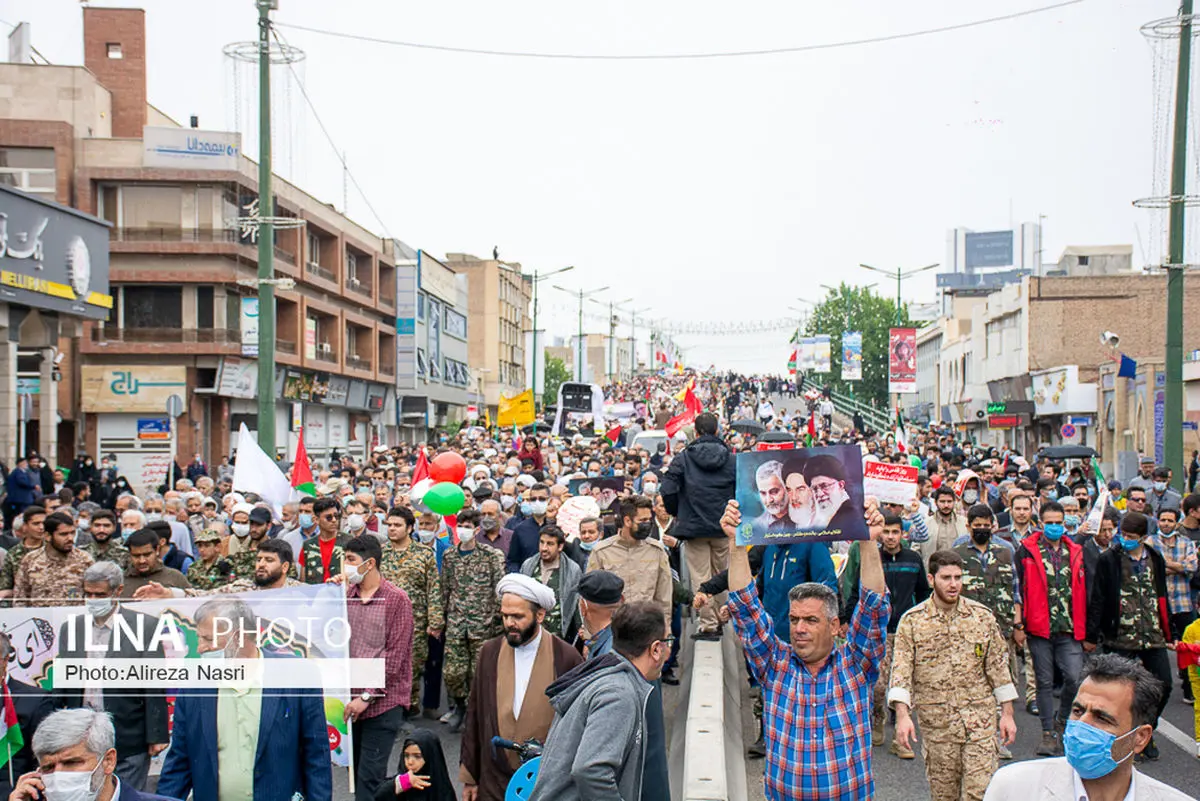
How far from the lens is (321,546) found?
10453 mm

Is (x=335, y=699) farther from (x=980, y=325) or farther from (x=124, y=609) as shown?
(x=980, y=325)

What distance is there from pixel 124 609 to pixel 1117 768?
471 cm

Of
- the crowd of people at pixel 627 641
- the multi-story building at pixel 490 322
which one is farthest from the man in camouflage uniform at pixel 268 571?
the multi-story building at pixel 490 322

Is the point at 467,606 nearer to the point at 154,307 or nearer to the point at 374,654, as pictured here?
the point at 374,654

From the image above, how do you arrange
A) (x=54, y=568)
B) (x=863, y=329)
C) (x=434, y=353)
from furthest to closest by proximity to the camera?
(x=863, y=329), (x=434, y=353), (x=54, y=568)

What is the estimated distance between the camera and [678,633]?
11.9 meters

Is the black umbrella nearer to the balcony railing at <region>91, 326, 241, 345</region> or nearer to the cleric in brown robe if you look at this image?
the balcony railing at <region>91, 326, 241, 345</region>

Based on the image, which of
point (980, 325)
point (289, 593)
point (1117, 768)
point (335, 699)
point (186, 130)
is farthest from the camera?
point (980, 325)

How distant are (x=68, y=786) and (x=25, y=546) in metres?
6.52

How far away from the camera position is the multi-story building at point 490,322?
8712cm

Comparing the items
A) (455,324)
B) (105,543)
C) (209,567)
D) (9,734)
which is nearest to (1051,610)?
(209,567)

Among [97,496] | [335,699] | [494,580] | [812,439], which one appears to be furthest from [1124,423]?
[335,699]

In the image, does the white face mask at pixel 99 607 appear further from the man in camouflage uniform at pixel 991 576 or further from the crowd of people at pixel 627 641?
the man in camouflage uniform at pixel 991 576

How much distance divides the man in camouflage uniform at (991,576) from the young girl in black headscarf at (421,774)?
16.0 ft
